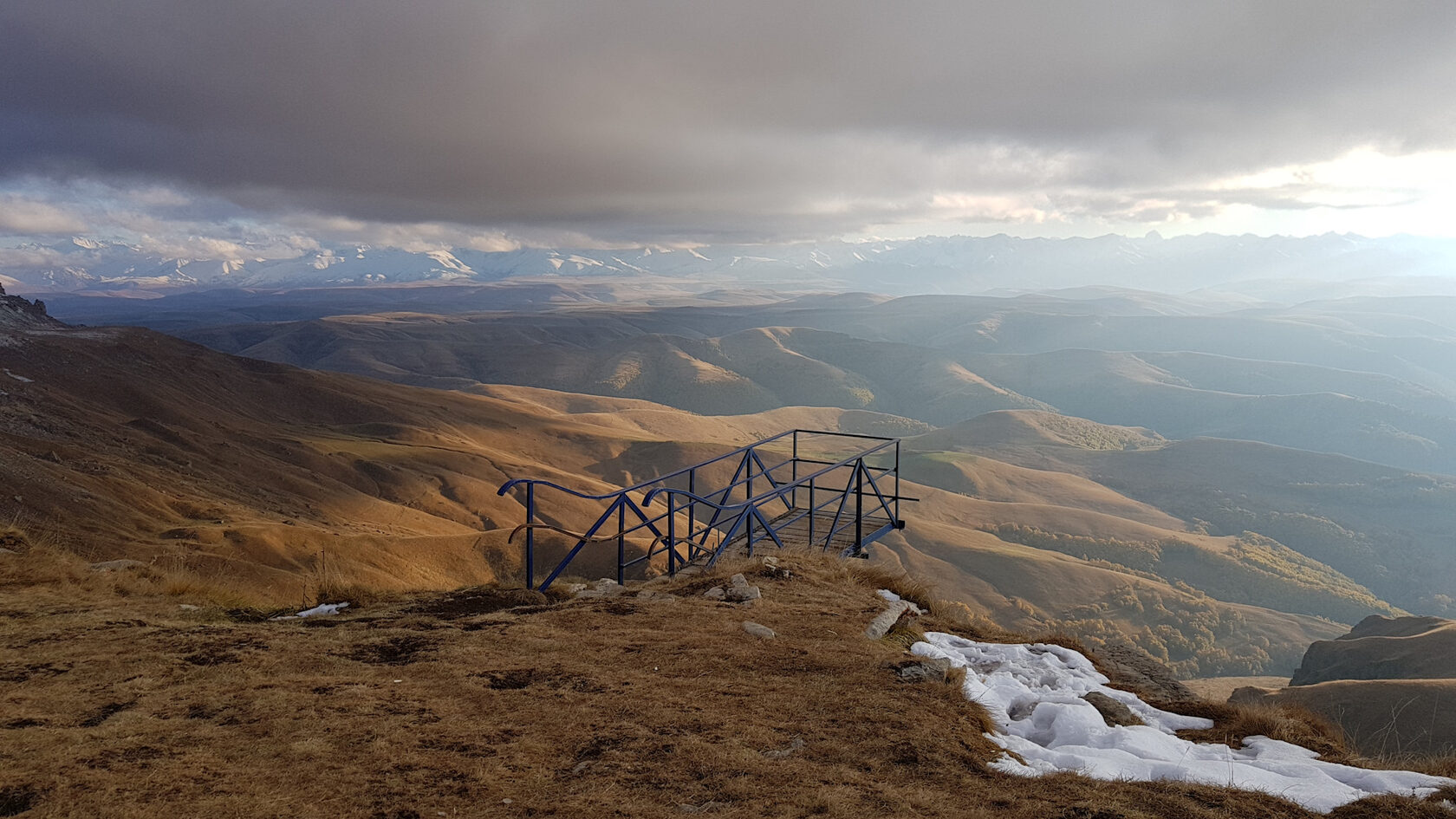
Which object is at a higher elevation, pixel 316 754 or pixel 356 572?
pixel 316 754

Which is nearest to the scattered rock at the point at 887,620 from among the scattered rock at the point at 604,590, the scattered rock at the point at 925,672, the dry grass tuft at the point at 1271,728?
the scattered rock at the point at 925,672

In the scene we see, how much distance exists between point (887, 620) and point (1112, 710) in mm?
2693

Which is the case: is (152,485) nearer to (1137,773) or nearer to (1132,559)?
(1137,773)

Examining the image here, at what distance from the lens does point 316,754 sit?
→ 5.13 m

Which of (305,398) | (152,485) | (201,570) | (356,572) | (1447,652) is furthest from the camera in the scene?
(305,398)

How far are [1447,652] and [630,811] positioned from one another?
2288 inches

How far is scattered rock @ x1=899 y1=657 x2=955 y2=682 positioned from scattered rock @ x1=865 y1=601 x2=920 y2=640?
153 cm

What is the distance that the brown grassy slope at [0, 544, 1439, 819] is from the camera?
466 centimetres

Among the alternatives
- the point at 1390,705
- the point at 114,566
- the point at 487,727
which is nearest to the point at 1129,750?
the point at 487,727

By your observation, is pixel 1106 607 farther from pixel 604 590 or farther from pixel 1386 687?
pixel 604 590

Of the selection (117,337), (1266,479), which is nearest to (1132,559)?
(1266,479)

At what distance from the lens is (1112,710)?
7.68 meters

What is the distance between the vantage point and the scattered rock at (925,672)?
285 inches

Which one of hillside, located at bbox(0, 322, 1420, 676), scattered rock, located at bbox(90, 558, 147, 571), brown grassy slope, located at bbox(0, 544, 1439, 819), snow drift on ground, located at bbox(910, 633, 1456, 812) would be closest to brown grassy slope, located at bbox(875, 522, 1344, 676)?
hillside, located at bbox(0, 322, 1420, 676)
